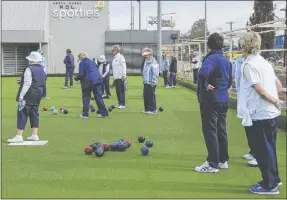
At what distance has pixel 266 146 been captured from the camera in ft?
16.5

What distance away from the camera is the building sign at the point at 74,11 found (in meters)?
42.6

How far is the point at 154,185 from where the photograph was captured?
5.47 m

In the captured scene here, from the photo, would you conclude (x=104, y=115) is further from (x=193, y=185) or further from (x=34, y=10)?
(x=34, y=10)

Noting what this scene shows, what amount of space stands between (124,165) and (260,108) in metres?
2.26

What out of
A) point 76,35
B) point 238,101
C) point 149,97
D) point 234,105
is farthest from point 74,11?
point 238,101

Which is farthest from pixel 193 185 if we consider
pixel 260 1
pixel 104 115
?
pixel 260 1

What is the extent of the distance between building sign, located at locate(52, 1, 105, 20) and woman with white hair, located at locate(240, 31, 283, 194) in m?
38.7

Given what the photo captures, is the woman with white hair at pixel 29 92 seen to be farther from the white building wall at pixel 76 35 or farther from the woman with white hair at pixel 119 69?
the white building wall at pixel 76 35

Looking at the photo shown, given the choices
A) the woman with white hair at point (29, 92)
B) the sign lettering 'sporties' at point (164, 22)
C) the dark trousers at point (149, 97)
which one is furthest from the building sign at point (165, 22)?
the woman with white hair at point (29, 92)

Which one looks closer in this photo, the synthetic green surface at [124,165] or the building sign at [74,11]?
the synthetic green surface at [124,165]

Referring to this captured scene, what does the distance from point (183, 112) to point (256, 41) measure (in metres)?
7.66

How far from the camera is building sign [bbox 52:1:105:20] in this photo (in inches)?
1677

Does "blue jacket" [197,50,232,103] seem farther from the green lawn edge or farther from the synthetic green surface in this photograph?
the green lawn edge

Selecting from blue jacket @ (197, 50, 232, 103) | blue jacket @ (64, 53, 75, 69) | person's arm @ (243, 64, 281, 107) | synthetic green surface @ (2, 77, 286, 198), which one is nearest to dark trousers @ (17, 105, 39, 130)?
synthetic green surface @ (2, 77, 286, 198)
